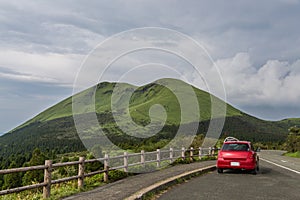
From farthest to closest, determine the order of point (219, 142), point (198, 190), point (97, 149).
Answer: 1. point (219, 142)
2. point (97, 149)
3. point (198, 190)

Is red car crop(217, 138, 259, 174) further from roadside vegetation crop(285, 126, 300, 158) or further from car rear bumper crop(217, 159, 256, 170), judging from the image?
roadside vegetation crop(285, 126, 300, 158)

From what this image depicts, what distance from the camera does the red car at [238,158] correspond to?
18.0m

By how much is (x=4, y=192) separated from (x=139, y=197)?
11.3ft

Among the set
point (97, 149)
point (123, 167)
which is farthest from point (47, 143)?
point (123, 167)

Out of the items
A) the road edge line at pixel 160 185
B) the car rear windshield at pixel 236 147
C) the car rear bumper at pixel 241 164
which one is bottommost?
the road edge line at pixel 160 185

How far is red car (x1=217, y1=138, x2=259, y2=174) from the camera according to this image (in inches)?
707

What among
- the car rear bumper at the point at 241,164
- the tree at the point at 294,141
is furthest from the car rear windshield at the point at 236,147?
the tree at the point at 294,141

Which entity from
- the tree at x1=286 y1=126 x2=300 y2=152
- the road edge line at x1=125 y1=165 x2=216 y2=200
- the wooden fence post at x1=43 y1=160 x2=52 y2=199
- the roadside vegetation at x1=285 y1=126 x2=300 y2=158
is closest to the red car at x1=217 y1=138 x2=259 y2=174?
the road edge line at x1=125 y1=165 x2=216 y2=200

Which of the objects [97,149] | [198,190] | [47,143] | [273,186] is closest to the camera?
[198,190]

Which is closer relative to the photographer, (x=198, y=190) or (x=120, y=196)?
(x=120, y=196)

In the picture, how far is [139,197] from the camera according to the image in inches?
388

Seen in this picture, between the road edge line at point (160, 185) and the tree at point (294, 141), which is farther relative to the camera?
the tree at point (294, 141)

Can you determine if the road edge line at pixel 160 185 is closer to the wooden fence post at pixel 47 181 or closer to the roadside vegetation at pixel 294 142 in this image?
the wooden fence post at pixel 47 181

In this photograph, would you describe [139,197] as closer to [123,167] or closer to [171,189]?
[171,189]
